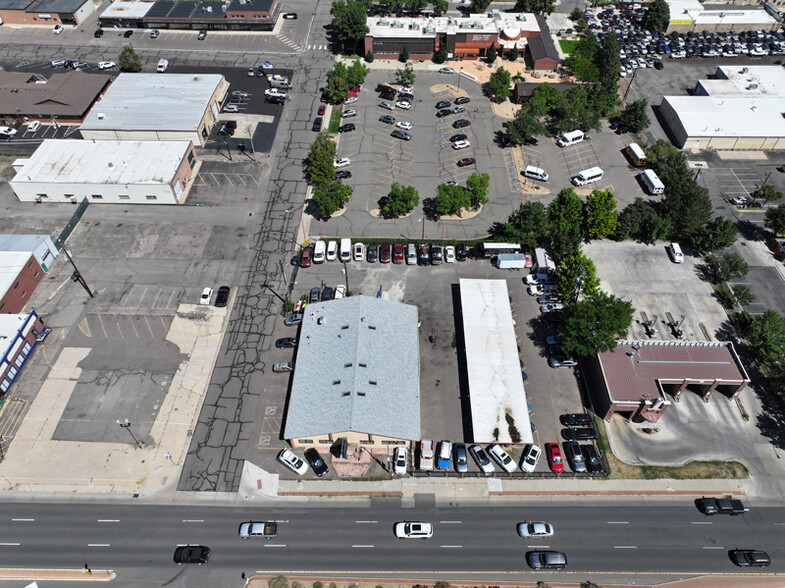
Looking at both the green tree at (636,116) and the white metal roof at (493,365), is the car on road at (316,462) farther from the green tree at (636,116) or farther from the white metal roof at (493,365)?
the green tree at (636,116)

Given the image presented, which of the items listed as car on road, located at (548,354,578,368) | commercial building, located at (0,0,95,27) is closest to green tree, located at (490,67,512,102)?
car on road, located at (548,354,578,368)

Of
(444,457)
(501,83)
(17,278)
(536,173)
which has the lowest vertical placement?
(444,457)

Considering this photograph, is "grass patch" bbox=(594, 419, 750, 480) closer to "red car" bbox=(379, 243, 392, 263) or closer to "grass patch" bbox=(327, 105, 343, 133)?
"red car" bbox=(379, 243, 392, 263)

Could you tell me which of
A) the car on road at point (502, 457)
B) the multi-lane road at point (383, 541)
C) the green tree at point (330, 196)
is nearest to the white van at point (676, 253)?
the multi-lane road at point (383, 541)

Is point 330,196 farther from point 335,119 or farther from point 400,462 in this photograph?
point 400,462

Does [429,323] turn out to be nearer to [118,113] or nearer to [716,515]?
[716,515]

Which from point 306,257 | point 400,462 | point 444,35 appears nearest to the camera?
point 400,462

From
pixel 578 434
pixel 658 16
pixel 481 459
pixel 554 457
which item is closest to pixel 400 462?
pixel 481 459
